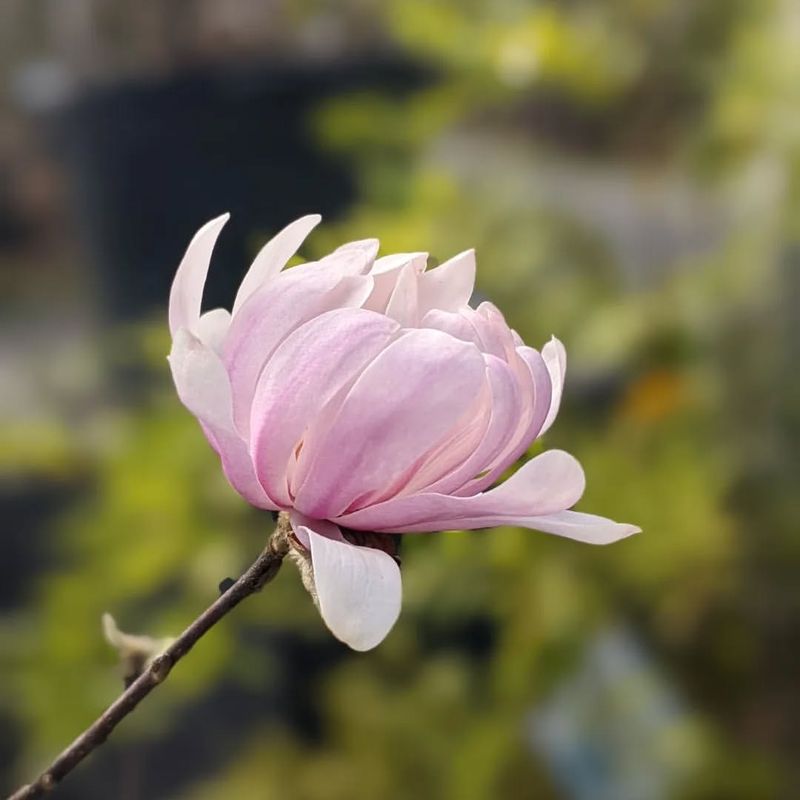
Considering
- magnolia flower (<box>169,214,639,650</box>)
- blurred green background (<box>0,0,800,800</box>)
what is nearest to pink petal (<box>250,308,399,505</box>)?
magnolia flower (<box>169,214,639,650</box>)

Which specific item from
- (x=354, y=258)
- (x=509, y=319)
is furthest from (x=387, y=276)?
(x=509, y=319)

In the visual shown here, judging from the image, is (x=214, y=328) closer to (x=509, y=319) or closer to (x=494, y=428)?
(x=494, y=428)

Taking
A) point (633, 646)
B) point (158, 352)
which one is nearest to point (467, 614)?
point (633, 646)

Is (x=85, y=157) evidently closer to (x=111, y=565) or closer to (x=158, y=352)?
(x=158, y=352)

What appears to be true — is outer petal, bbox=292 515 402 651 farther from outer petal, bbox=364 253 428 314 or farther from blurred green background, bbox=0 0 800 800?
blurred green background, bbox=0 0 800 800

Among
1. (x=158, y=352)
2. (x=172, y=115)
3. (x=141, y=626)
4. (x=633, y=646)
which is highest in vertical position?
(x=172, y=115)
